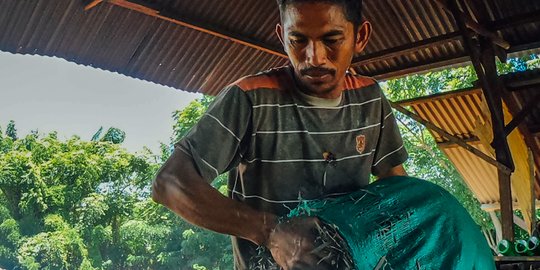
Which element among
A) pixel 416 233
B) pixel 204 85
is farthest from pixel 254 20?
pixel 416 233

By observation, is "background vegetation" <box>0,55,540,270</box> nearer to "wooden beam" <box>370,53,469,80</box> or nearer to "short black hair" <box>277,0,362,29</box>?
"wooden beam" <box>370,53,469,80</box>

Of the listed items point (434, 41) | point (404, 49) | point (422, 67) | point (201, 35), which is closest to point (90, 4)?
point (201, 35)

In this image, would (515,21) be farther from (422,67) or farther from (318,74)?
(318,74)

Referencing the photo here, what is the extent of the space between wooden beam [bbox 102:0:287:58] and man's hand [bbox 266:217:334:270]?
3.51m

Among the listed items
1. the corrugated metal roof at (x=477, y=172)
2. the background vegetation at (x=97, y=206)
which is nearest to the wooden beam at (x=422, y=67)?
the corrugated metal roof at (x=477, y=172)

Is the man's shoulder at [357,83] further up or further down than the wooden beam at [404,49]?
further down

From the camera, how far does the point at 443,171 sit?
61.6 feet

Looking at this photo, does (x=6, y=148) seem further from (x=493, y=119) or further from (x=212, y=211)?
(x=212, y=211)

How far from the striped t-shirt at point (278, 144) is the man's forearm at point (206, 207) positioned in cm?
8

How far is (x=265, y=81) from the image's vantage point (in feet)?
5.07

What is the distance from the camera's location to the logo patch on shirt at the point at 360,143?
5.27ft

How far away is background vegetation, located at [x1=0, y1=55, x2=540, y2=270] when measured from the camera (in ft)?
65.1

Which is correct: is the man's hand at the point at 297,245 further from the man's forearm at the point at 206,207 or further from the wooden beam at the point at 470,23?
the wooden beam at the point at 470,23

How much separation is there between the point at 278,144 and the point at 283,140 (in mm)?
17
